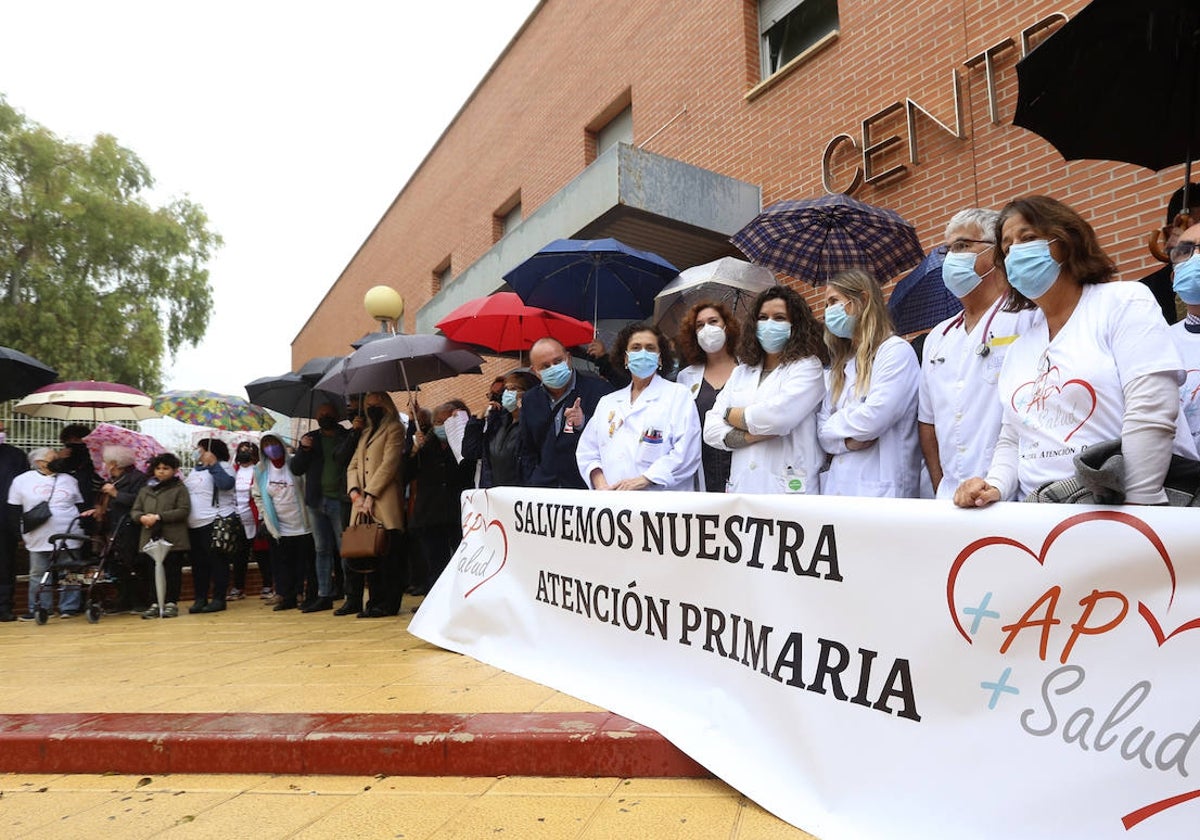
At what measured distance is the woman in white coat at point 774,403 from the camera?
378 centimetres

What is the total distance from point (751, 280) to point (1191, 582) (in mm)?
4508

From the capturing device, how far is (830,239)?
5812 mm

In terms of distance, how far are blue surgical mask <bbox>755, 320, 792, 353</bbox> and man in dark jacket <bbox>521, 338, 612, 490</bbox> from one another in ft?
4.92

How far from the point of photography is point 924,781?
2158 millimetres

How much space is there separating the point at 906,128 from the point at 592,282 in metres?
3.28

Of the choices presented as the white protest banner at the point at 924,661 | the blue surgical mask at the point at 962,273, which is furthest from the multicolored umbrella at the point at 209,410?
the blue surgical mask at the point at 962,273

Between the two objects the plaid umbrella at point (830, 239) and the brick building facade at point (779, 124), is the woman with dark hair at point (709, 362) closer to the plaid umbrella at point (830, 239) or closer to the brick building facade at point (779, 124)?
the plaid umbrella at point (830, 239)

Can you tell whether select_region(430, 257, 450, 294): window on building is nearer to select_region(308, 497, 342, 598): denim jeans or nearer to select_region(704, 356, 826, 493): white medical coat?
select_region(308, 497, 342, 598): denim jeans

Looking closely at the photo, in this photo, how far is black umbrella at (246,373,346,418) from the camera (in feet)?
28.0

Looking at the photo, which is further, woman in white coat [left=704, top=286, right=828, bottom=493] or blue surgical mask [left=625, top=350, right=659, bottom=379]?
blue surgical mask [left=625, top=350, right=659, bottom=379]

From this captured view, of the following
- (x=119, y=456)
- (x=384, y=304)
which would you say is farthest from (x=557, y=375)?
(x=119, y=456)

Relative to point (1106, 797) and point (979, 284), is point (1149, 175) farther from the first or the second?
point (1106, 797)

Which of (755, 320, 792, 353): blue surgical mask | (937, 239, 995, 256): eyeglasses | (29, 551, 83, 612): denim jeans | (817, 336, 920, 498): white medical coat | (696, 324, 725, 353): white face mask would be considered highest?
(937, 239, 995, 256): eyeglasses

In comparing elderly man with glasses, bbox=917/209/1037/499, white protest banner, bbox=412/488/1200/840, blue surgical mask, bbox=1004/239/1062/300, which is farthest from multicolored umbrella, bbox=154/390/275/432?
blue surgical mask, bbox=1004/239/1062/300
